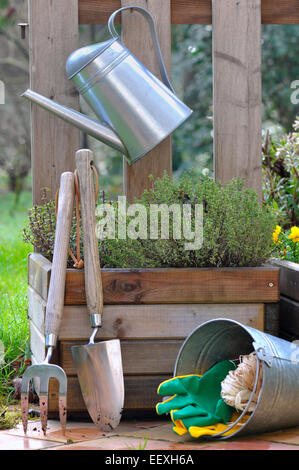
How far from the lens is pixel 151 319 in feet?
6.08

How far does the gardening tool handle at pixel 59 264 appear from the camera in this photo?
1.78 metres

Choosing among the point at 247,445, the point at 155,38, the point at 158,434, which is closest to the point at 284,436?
the point at 247,445

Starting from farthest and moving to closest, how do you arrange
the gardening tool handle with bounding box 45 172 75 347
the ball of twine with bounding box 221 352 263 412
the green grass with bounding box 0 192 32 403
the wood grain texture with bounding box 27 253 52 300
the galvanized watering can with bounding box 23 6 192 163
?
the green grass with bounding box 0 192 32 403
the galvanized watering can with bounding box 23 6 192 163
the wood grain texture with bounding box 27 253 52 300
the gardening tool handle with bounding box 45 172 75 347
the ball of twine with bounding box 221 352 263 412

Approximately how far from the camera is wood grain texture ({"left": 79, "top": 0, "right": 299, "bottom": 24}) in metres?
2.39

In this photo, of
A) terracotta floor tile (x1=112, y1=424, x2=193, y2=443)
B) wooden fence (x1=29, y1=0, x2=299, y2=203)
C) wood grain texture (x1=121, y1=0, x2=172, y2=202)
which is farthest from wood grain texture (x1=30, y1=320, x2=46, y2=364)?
wood grain texture (x1=121, y1=0, x2=172, y2=202)

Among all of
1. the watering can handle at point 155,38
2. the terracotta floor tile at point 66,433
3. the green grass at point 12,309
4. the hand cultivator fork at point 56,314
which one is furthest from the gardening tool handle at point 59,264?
the watering can handle at point 155,38

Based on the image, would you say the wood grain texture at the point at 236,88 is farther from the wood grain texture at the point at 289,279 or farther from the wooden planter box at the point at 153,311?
the wooden planter box at the point at 153,311

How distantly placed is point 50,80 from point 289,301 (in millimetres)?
1141

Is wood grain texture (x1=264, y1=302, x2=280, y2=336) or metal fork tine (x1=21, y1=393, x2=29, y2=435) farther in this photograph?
wood grain texture (x1=264, y1=302, x2=280, y2=336)

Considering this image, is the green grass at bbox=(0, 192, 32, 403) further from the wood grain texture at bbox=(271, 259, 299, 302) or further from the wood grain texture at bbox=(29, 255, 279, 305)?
the wood grain texture at bbox=(271, 259, 299, 302)

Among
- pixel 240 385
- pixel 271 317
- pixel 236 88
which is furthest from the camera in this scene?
pixel 236 88

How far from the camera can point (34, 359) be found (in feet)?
6.93

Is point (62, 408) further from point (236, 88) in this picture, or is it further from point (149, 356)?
point (236, 88)

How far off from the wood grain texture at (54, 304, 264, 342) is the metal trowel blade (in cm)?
7
